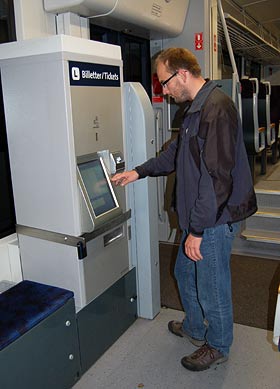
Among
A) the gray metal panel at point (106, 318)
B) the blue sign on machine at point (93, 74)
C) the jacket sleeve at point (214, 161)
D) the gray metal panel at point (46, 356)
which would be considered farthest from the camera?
the gray metal panel at point (106, 318)

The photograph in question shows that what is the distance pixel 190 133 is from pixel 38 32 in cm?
118

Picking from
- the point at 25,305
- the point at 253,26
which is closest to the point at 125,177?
the point at 25,305

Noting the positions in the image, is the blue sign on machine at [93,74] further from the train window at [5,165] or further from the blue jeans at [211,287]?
the blue jeans at [211,287]

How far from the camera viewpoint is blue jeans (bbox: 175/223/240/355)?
2.06 metres

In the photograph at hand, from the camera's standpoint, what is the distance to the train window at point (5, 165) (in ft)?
7.62

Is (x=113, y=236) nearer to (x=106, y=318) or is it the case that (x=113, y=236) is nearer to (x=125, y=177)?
(x=125, y=177)

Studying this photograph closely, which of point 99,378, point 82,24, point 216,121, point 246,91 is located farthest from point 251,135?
point 99,378

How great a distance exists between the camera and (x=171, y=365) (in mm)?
2354

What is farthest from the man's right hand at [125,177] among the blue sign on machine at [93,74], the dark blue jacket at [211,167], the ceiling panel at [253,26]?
the ceiling panel at [253,26]

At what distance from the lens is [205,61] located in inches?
149

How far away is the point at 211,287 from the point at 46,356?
929mm

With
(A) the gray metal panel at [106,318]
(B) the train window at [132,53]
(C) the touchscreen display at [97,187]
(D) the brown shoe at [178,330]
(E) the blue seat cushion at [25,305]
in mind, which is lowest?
(D) the brown shoe at [178,330]

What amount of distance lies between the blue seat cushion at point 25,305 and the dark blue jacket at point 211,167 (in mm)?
794

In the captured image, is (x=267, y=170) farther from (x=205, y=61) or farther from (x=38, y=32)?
(x=38, y=32)
